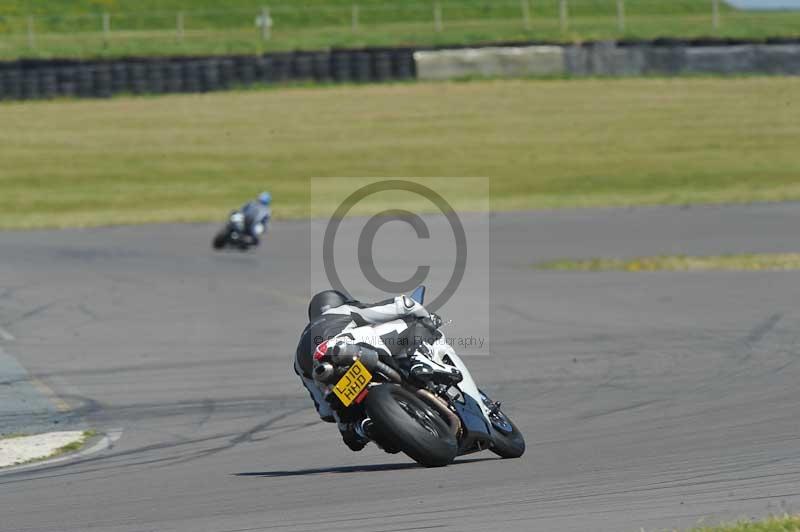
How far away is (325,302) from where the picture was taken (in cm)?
827

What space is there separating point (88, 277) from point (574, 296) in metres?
7.17

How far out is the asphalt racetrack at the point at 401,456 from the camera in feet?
22.9

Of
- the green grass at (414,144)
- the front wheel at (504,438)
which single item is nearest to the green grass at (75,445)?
the front wheel at (504,438)

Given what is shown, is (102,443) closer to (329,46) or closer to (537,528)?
(537,528)

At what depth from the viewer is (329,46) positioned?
40375 mm

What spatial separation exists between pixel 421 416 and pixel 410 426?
7.6 inches

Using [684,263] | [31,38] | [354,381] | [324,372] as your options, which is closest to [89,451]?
[324,372]

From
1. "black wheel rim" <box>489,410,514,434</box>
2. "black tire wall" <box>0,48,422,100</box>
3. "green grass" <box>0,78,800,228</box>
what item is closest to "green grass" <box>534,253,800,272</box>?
"green grass" <box>0,78,800,228</box>

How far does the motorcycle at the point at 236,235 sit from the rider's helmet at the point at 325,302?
48.1 feet

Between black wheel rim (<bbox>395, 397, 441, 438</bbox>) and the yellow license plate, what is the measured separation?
218mm

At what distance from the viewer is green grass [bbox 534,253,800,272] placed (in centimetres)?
1997

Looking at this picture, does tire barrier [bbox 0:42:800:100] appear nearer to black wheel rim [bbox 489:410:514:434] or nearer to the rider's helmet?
the rider's helmet

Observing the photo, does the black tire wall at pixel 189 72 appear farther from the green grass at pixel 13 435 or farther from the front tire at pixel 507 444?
the front tire at pixel 507 444

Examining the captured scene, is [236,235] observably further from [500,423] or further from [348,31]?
[348,31]
